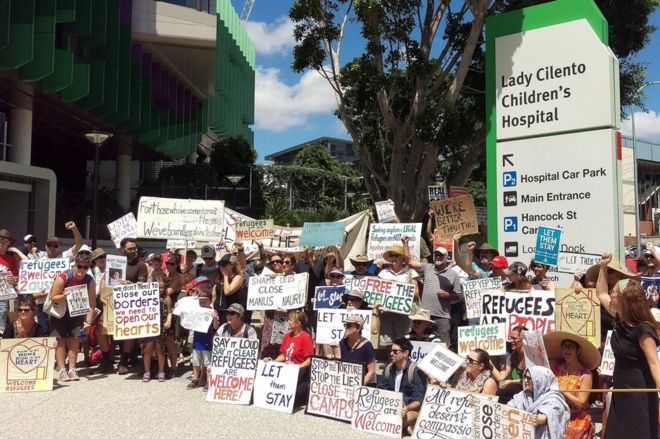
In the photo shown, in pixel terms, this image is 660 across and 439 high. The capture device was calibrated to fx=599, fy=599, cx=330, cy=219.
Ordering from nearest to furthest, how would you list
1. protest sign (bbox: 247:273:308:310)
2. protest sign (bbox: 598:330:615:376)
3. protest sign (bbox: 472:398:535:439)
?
1. protest sign (bbox: 472:398:535:439)
2. protest sign (bbox: 598:330:615:376)
3. protest sign (bbox: 247:273:308:310)

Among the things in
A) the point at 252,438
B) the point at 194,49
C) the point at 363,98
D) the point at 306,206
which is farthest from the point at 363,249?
the point at 306,206

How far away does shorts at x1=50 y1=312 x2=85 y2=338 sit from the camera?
8.70 metres

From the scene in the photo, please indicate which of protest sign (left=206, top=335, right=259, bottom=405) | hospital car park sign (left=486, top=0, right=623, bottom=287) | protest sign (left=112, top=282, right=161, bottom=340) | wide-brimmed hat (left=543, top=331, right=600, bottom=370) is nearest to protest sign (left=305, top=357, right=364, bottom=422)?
protest sign (left=206, top=335, right=259, bottom=405)

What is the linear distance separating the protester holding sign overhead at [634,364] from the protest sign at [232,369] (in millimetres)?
4435

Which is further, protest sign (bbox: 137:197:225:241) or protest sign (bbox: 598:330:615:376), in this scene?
protest sign (bbox: 137:197:225:241)

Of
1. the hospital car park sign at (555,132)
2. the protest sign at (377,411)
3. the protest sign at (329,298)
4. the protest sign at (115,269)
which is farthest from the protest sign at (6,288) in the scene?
the hospital car park sign at (555,132)

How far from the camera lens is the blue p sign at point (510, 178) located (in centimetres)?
1007

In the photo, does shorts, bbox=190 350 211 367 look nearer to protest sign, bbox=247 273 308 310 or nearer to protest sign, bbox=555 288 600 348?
protest sign, bbox=247 273 308 310

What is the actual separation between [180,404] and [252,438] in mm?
1594

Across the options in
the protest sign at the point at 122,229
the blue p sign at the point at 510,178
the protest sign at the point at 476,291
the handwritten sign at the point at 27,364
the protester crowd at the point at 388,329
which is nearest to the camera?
the protester crowd at the point at 388,329

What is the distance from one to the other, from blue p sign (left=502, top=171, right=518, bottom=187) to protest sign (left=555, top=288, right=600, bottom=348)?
3.53m

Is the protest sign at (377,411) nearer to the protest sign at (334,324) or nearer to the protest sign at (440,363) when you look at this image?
the protest sign at (440,363)

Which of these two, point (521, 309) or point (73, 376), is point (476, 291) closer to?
point (521, 309)

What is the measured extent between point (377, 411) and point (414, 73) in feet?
34.0
